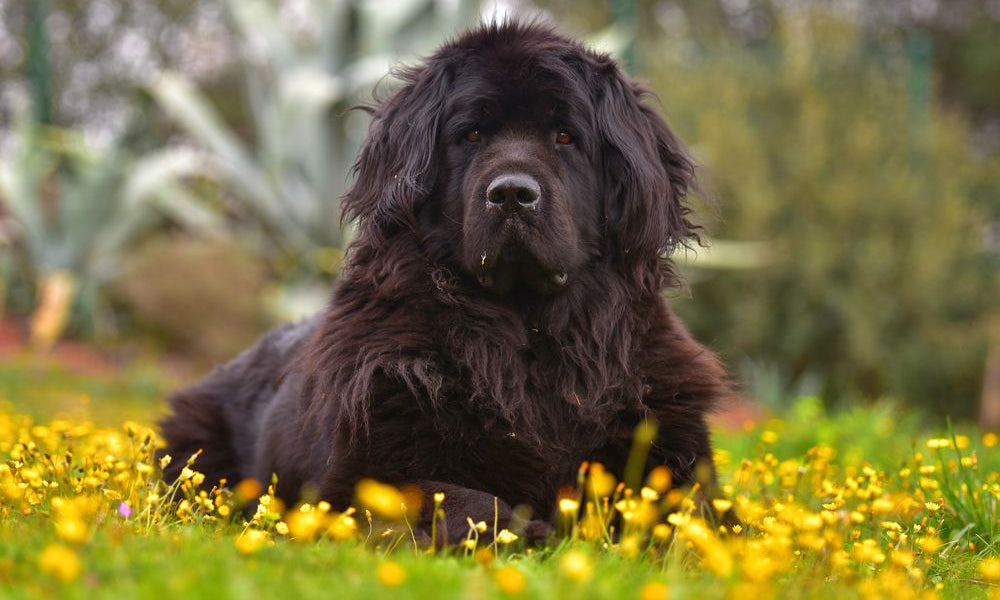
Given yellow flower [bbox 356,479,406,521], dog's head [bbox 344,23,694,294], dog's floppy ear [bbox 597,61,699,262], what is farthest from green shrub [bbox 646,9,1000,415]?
yellow flower [bbox 356,479,406,521]

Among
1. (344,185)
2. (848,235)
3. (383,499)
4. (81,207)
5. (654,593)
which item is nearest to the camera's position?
(654,593)

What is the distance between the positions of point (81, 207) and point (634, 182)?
7.71m

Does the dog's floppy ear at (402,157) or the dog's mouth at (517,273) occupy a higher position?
the dog's floppy ear at (402,157)

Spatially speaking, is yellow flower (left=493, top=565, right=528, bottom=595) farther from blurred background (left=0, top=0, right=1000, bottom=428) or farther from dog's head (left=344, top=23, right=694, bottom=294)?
blurred background (left=0, top=0, right=1000, bottom=428)

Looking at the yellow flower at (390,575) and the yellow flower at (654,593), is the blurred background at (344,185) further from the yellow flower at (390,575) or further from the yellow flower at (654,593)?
the yellow flower at (390,575)

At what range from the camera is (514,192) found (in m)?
3.37

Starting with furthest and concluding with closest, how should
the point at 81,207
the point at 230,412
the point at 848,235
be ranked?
1. the point at 848,235
2. the point at 81,207
3. the point at 230,412

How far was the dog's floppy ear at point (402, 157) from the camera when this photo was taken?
3678 millimetres

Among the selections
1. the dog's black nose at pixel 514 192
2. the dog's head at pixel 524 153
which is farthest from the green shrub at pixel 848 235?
the dog's black nose at pixel 514 192

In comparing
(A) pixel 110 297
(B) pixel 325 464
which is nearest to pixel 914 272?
(A) pixel 110 297

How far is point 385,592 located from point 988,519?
2241 millimetres

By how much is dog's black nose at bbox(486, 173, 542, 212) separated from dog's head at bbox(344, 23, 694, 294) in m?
0.10

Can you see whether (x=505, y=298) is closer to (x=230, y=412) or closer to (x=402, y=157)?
(x=402, y=157)

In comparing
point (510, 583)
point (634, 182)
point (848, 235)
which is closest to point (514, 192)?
point (634, 182)
